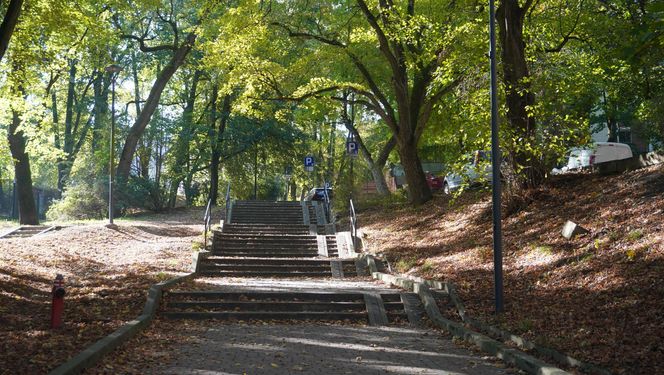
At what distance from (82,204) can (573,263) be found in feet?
89.5

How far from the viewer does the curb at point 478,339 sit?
22.7ft

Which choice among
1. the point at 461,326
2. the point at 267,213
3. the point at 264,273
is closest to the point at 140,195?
the point at 267,213

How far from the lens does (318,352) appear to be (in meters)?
8.59

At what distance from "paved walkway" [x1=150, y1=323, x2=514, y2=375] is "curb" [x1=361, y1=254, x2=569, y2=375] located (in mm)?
205

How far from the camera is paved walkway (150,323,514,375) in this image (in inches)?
293

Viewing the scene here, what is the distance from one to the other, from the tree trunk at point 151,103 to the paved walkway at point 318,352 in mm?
23565

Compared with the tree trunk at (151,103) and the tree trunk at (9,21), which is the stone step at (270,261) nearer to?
the tree trunk at (9,21)

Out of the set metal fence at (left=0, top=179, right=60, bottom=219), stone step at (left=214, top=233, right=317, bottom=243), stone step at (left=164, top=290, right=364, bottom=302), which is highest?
metal fence at (left=0, top=179, right=60, bottom=219)

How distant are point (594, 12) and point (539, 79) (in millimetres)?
5333

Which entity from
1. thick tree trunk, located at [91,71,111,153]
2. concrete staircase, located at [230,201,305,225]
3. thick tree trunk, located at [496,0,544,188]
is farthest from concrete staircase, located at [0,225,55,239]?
thick tree trunk, located at [496,0,544,188]

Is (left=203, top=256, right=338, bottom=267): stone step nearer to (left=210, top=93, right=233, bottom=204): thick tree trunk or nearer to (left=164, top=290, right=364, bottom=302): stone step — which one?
(left=164, top=290, right=364, bottom=302): stone step

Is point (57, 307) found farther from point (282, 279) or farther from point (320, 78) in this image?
point (320, 78)

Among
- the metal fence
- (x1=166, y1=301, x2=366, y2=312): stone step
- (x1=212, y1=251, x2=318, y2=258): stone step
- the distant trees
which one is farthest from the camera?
the metal fence

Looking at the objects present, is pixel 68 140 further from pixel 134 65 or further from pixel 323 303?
pixel 323 303
